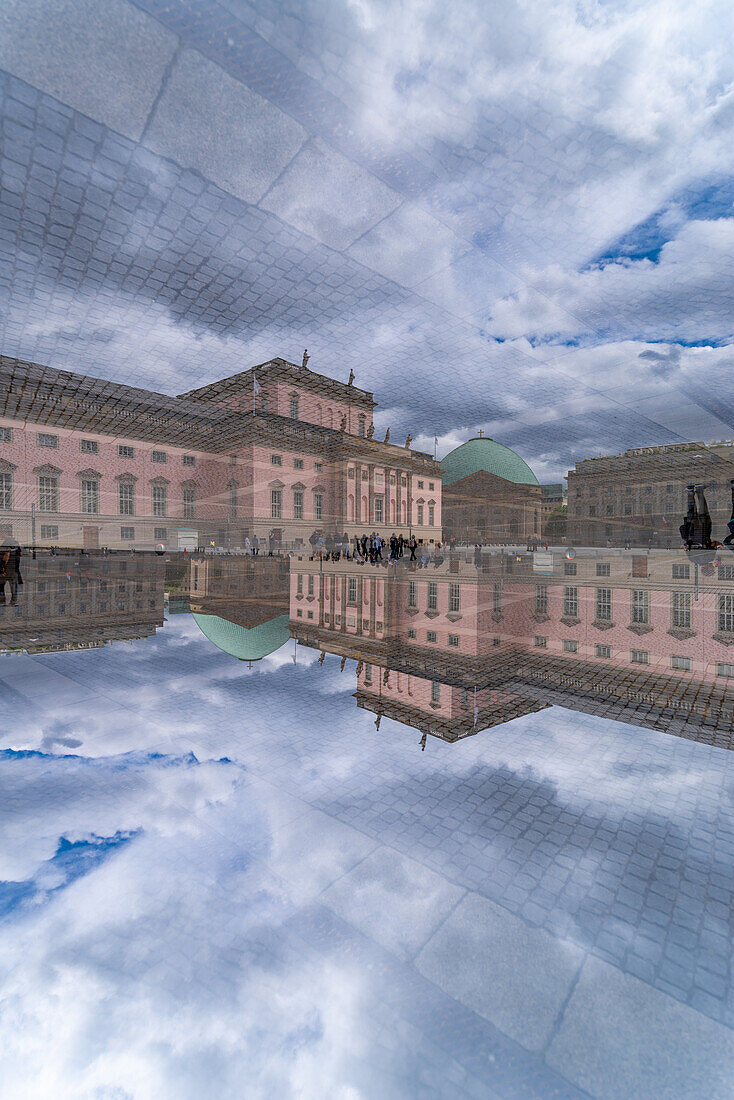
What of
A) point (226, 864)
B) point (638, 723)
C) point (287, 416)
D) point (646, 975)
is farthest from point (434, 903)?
point (287, 416)

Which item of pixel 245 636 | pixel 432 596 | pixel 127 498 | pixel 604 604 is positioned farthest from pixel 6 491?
pixel 604 604

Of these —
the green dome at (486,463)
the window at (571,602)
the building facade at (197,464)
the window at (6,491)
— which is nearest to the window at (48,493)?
the building facade at (197,464)

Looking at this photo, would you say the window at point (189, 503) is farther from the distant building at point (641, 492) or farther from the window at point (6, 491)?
the distant building at point (641, 492)

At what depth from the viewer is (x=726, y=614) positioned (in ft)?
27.2

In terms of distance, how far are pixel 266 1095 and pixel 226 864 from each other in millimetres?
732

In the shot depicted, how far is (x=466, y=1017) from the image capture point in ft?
3.99

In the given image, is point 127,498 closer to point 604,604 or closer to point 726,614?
point 604,604

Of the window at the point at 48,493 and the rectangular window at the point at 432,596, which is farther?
the window at the point at 48,493

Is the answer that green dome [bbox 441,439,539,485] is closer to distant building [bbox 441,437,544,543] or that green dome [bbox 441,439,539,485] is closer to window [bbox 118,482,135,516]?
distant building [bbox 441,437,544,543]

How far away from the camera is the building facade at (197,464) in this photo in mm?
29672

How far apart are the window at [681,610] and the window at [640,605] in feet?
1.28

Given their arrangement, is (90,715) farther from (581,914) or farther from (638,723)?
(638,723)

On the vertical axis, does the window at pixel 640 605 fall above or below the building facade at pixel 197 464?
below

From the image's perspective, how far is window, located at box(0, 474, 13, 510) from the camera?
2947 cm
